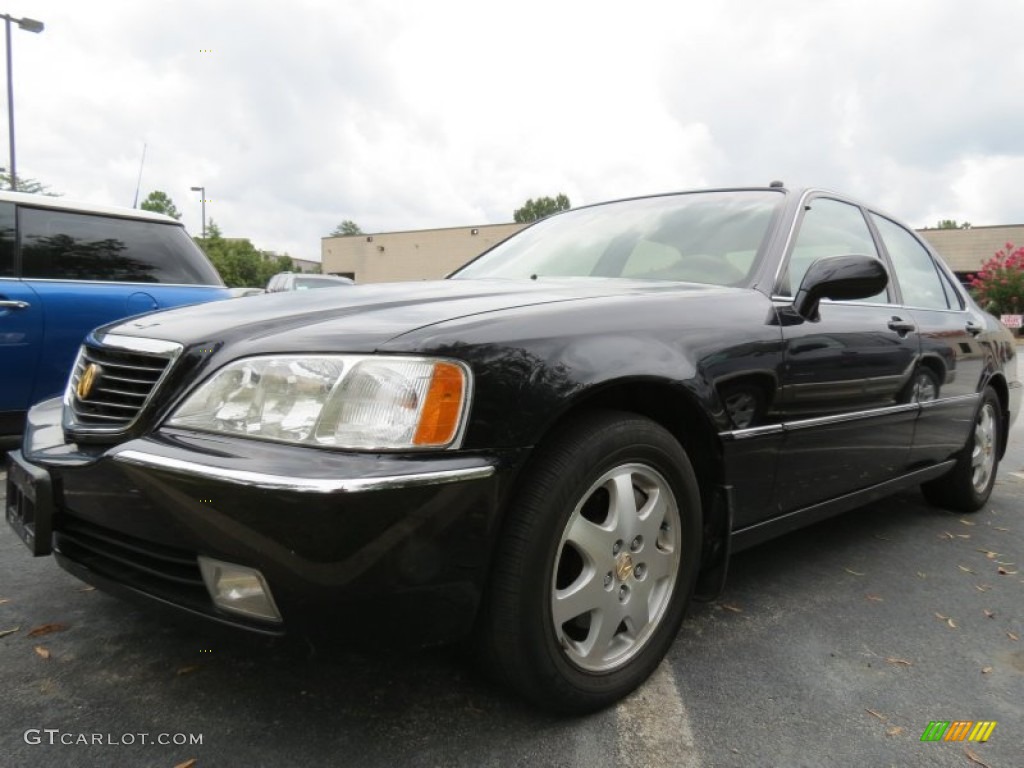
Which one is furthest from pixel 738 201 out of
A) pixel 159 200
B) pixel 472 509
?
pixel 159 200

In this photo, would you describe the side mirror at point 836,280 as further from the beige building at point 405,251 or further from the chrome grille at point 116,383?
the beige building at point 405,251

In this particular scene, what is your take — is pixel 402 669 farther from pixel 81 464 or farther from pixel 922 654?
pixel 922 654

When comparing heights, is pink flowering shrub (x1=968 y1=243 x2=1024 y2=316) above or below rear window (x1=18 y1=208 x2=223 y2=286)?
above

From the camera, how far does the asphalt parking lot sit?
1.63 m

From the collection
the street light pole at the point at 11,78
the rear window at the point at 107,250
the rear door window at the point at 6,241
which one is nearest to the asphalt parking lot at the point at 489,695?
the rear door window at the point at 6,241

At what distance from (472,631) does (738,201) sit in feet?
6.68

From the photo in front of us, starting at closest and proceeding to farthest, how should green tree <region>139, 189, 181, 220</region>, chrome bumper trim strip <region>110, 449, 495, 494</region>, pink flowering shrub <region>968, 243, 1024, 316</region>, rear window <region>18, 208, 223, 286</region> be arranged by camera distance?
chrome bumper trim strip <region>110, 449, 495, 494</region> < rear window <region>18, 208, 223, 286</region> < pink flowering shrub <region>968, 243, 1024, 316</region> < green tree <region>139, 189, 181, 220</region>

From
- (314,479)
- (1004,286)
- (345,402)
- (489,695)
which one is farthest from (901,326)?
(1004,286)

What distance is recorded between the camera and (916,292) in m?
3.40

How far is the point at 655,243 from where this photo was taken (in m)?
2.81

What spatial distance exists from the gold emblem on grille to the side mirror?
210 cm

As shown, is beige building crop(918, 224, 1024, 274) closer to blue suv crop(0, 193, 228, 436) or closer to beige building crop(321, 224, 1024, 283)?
beige building crop(321, 224, 1024, 283)

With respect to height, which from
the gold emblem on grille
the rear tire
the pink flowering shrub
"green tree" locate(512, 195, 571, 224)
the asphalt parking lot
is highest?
"green tree" locate(512, 195, 571, 224)

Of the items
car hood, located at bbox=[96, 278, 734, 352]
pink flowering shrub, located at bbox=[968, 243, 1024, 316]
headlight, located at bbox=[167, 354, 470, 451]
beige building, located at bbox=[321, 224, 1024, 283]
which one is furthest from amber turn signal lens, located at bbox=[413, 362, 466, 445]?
beige building, located at bbox=[321, 224, 1024, 283]
